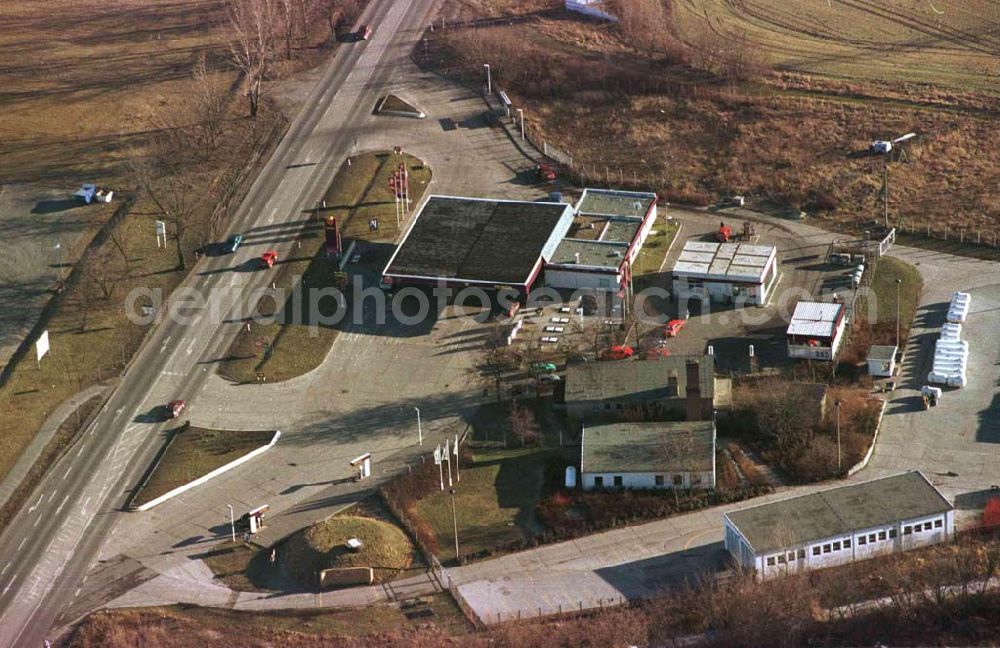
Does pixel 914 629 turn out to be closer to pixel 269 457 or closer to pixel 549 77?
pixel 269 457

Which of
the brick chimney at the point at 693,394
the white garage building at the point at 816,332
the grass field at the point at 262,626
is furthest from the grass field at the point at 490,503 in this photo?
the white garage building at the point at 816,332

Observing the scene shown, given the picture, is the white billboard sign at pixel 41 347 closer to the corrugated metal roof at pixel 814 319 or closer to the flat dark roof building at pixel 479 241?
the flat dark roof building at pixel 479 241

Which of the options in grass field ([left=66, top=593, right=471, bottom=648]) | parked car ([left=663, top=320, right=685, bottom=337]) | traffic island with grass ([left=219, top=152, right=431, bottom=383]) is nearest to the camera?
grass field ([left=66, top=593, right=471, bottom=648])

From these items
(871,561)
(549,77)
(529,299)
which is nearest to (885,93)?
(549,77)

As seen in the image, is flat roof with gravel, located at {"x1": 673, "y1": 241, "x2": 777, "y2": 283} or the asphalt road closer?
the asphalt road

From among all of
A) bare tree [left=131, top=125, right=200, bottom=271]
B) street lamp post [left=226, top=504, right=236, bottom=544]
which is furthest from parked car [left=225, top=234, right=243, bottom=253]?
street lamp post [left=226, top=504, right=236, bottom=544]

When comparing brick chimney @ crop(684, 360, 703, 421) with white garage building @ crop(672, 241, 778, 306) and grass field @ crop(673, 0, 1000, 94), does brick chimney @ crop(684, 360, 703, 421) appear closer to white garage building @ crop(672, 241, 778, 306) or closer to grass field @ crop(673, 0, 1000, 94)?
white garage building @ crop(672, 241, 778, 306)

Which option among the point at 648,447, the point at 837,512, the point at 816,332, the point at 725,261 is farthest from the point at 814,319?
the point at 837,512

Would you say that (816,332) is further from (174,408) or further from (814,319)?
(174,408)
